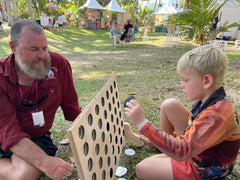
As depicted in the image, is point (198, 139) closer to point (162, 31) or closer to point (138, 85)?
point (138, 85)

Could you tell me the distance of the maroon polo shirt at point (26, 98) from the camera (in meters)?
1.49

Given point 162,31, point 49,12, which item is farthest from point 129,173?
point 49,12

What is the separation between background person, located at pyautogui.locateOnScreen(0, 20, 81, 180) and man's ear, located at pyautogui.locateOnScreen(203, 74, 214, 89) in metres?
1.07

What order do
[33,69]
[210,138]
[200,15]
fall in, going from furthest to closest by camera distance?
[200,15] < [33,69] < [210,138]

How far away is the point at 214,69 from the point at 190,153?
0.52m

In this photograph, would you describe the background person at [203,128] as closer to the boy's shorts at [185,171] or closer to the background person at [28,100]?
the boy's shorts at [185,171]

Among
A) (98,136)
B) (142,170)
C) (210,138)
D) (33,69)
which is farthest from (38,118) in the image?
(210,138)

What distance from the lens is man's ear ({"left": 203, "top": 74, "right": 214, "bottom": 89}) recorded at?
1.13m

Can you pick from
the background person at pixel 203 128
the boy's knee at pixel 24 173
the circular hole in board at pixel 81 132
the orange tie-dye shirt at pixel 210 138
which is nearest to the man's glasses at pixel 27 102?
the boy's knee at pixel 24 173

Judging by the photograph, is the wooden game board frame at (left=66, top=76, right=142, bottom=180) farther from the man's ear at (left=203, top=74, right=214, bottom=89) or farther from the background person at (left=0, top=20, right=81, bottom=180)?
the man's ear at (left=203, top=74, right=214, bottom=89)

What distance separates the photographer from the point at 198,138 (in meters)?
1.06

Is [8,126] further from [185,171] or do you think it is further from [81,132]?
[185,171]

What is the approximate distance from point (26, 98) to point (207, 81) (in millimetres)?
1441

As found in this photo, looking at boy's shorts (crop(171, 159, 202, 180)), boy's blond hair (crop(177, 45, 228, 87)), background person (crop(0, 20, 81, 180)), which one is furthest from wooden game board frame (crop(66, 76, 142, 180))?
boy's blond hair (crop(177, 45, 228, 87))
